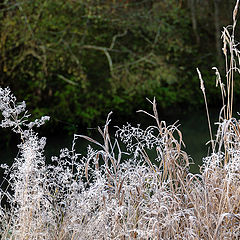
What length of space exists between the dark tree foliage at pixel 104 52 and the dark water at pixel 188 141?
Answer: 0.40 metres

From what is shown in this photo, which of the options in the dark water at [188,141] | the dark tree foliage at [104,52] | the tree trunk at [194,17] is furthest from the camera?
the tree trunk at [194,17]

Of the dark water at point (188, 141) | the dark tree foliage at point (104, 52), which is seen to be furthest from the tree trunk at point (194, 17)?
the dark water at point (188, 141)

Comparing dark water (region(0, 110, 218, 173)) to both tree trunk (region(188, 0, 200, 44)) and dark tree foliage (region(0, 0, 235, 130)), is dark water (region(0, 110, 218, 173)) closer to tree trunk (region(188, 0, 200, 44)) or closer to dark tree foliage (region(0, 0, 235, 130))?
dark tree foliage (region(0, 0, 235, 130))

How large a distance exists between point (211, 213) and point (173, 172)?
274 millimetres

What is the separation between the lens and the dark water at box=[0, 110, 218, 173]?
179 inches

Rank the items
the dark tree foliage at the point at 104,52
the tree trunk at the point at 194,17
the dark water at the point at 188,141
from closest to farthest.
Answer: the dark water at the point at 188,141
the dark tree foliage at the point at 104,52
the tree trunk at the point at 194,17

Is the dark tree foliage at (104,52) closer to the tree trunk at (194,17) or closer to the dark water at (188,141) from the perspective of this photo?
the tree trunk at (194,17)

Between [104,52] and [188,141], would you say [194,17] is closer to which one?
[104,52]

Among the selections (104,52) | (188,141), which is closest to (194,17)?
(104,52)

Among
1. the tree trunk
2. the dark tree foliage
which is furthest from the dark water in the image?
the tree trunk

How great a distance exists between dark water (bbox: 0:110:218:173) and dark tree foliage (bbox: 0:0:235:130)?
0.40 m

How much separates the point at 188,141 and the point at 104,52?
2328mm

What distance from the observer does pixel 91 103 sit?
6113mm

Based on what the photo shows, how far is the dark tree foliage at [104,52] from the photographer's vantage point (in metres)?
5.71
